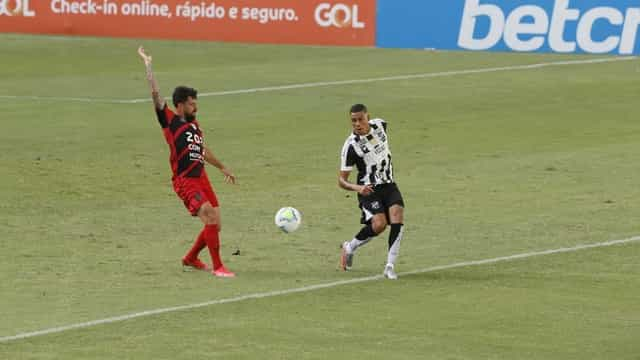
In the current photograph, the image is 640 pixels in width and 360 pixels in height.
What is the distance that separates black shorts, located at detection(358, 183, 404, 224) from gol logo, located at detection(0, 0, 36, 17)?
33231 mm

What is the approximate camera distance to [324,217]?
70.3 feet

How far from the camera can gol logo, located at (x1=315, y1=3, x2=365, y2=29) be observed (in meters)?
45.9

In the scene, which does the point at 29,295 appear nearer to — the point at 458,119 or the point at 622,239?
the point at 622,239

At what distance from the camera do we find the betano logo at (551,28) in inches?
1657

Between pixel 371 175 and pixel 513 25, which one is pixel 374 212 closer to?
pixel 371 175

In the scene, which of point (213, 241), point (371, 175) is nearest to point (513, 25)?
point (371, 175)

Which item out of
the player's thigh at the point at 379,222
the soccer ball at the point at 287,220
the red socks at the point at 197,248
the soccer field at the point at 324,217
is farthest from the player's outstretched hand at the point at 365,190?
the red socks at the point at 197,248

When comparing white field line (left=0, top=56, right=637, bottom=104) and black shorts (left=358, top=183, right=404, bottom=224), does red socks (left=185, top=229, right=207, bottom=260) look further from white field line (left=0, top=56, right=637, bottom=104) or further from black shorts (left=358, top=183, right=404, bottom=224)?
white field line (left=0, top=56, right=637, bottom=104)

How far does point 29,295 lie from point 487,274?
14.6 feet

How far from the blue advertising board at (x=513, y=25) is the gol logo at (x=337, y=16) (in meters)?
0.64

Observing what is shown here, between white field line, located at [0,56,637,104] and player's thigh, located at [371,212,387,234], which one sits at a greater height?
player's thigh, located at [371,212,387,234]

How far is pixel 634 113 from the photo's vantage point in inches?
1272

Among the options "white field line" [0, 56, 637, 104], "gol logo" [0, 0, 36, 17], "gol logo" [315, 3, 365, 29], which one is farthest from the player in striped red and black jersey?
"gol logo" [0, 0, 36, 17]

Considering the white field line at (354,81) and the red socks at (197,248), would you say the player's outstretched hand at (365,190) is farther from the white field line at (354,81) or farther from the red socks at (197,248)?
the white field line at (354,81)
